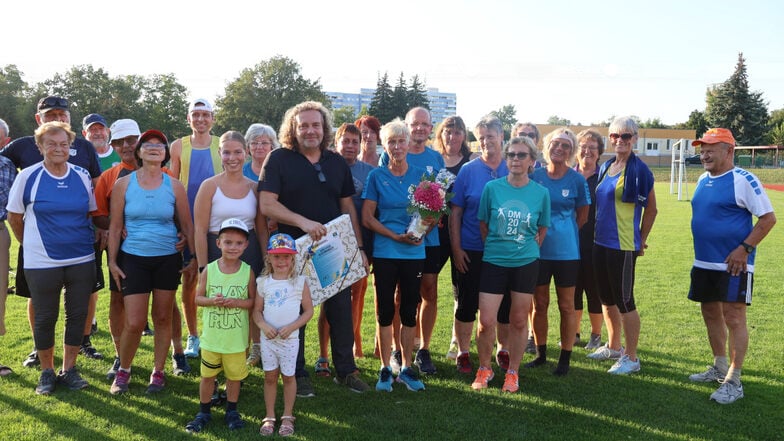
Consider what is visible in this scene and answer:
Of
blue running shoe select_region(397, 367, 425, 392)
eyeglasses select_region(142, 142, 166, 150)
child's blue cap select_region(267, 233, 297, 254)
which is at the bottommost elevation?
blue running shoe select_region(397, 367, 425, 392)

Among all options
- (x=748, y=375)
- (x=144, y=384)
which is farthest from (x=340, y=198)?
(x=748, y=375)

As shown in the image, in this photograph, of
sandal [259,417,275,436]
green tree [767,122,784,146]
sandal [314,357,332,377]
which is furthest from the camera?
green tree [767,122,784,146]

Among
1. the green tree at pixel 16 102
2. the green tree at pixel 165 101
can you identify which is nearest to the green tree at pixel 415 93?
the green tree at pixel 165 101

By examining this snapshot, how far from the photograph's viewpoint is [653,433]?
14.2ft

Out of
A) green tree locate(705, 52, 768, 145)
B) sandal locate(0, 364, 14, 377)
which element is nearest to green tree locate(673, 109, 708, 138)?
green tree locate(705, 52, 768, 145)

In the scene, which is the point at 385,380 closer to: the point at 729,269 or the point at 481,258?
the point at 481,258

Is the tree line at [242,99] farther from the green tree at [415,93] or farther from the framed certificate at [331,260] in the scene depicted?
the framed certificate at [331,260]

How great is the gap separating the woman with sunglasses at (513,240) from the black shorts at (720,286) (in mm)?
1536

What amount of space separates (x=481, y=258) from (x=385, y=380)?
144 centimetres

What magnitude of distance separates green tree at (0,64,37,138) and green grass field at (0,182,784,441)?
67646 millimetres

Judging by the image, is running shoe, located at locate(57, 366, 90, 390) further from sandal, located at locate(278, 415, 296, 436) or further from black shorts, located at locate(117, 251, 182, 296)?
sandal, located at locate(278, 415, 296, 436)

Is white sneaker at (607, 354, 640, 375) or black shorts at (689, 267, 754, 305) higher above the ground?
black shorts at (689, 267, 754, 305)

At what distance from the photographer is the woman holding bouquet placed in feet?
16.6

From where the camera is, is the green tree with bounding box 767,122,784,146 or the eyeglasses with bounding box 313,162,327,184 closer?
the eyeglasses with bounding box 313,162,327,184
